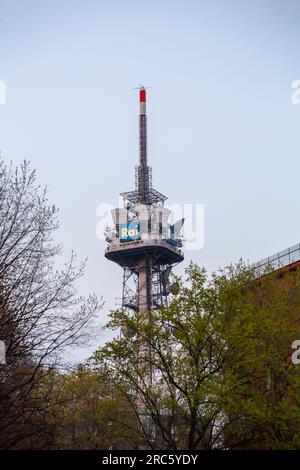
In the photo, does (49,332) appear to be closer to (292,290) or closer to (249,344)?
(249,344)

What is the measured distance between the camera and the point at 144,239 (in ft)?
352

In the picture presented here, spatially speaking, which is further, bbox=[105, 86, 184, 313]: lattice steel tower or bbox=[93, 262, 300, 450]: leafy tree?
bbox=[105, 86, 184, 313]: lattice steel tower

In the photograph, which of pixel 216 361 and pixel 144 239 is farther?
pixel 144 239

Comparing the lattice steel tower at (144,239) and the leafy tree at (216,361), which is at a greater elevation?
the lattice steel tower at (144,239)

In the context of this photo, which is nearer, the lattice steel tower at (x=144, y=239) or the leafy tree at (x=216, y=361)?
the leafy tree at (x=216, y=361)

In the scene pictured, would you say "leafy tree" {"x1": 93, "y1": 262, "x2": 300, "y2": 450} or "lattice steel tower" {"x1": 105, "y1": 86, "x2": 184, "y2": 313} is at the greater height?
"lattice steel tower" {"x1": 105, "y1": 86, "x2": 184, "y2": 313}

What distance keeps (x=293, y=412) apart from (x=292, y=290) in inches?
367

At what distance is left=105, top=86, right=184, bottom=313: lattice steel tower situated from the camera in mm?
106500

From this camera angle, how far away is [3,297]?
2069cm

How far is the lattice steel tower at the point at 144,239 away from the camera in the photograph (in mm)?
106500

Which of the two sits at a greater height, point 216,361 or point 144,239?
point 144,239
